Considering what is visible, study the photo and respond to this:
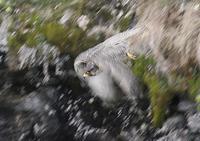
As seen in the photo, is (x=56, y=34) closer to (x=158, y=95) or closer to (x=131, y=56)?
(x=131, y=56)

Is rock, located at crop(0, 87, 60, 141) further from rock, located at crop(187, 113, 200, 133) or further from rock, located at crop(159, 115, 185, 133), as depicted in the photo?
rock, located at crop(187, 113, 200, 133)

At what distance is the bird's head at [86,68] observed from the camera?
4785 millimetres

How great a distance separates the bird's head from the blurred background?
0.15 meters

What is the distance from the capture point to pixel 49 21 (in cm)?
539

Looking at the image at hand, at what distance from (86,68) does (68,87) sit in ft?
1.24

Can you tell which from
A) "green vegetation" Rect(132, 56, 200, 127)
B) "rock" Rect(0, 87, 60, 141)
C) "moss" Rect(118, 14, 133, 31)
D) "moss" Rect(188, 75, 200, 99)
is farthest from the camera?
"moss" Rect(118, 14, 133, 31)

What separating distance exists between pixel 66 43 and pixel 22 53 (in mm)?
568

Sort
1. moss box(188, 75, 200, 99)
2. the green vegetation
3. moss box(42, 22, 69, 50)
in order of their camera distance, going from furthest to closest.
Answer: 1. moss box(42, 22, 69, 50)
2. the green vegetation
3. moss box(188, 75, 200, 99)

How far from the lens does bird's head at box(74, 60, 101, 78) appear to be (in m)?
4.79

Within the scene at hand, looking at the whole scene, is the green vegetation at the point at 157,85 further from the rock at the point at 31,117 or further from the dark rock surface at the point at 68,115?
the rock at the point at 31,117

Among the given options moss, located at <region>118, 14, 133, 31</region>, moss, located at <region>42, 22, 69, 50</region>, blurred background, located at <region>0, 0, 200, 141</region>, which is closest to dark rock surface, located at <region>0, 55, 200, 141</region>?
blurred background, located at <region>0, 0, 200, 141</region>

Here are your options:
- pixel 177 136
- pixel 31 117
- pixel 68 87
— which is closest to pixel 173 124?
pixel 177 136

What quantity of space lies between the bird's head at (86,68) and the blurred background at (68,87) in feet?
0.49

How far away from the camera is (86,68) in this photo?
15.9 ft
